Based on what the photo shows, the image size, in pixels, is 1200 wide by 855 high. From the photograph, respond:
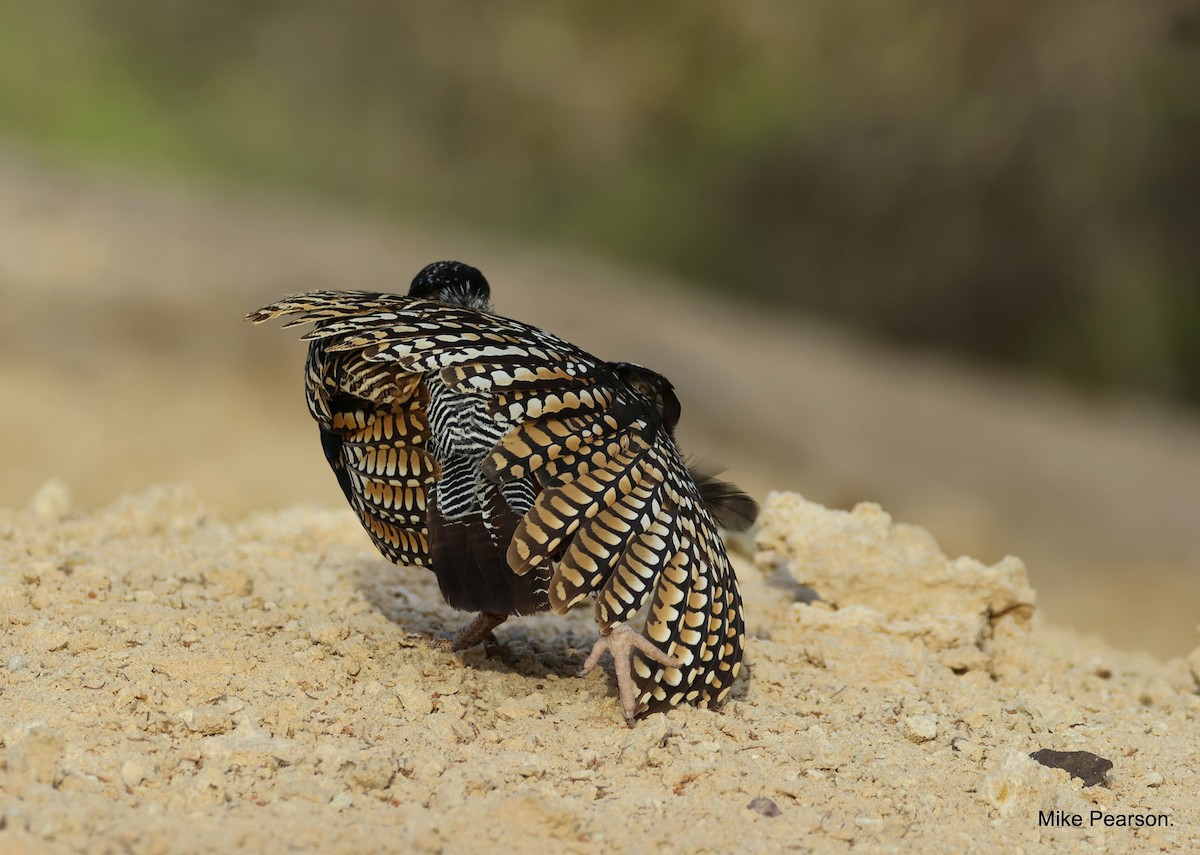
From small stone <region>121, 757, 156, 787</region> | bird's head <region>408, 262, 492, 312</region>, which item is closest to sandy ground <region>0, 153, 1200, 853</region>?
small stone <region>121, 757, 156, 787</region>

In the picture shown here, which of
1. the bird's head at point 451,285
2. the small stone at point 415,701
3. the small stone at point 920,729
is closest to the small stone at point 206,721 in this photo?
the small stone at point 415,701

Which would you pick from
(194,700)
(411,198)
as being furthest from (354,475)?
(411,198)

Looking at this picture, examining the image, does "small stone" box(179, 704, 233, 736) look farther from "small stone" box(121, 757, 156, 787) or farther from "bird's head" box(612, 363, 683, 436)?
"bird's head" box(612, 363, 683, 436)

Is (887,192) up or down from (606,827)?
up

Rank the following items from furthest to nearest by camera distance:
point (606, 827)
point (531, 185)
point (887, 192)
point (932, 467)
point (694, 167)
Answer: point (531, 185), point (694, 167), point (887, 192), point (932, 467), point (606, 827)

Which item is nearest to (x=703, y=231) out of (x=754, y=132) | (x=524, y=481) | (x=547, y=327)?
(x=754, y=132)

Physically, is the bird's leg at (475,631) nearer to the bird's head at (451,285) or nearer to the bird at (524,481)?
the bird at (524,481)

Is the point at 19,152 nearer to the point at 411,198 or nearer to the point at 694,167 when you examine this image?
the point at 411,198

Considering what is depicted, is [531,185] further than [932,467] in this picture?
Yes
